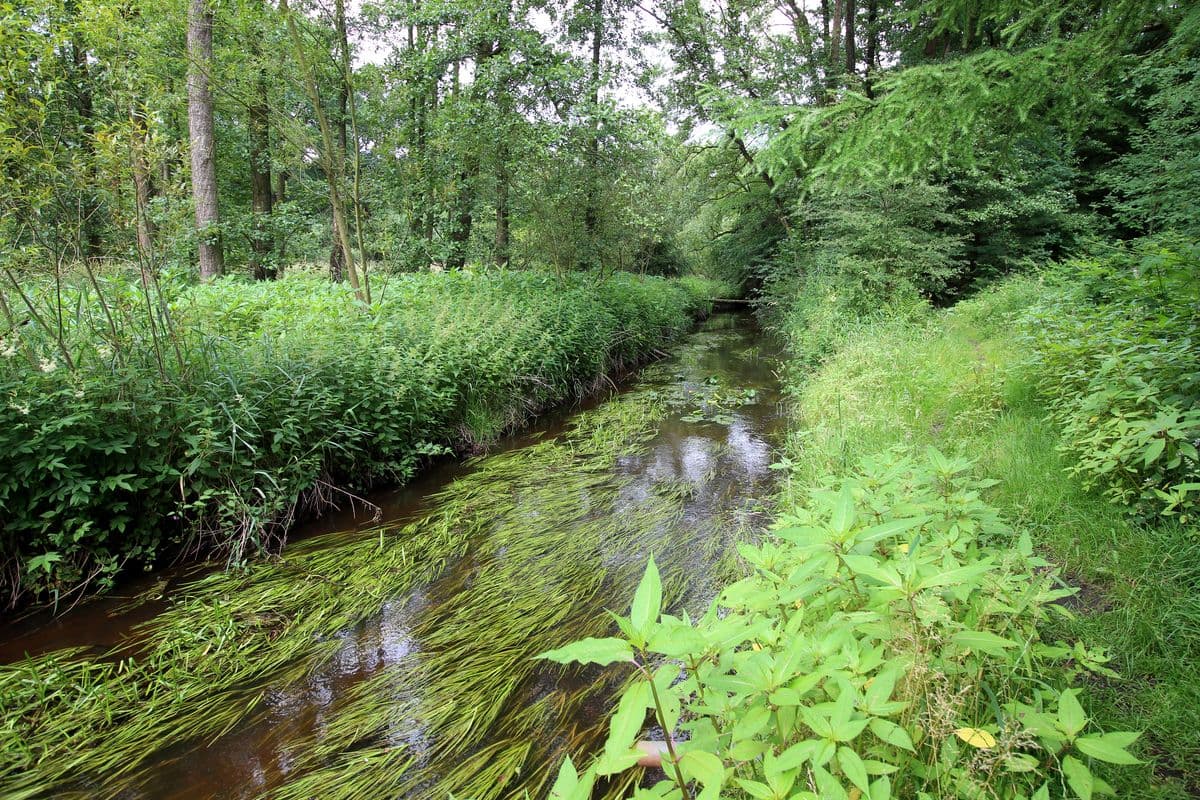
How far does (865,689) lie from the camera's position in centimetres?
139

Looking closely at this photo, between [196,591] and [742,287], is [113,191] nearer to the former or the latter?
[196,591]

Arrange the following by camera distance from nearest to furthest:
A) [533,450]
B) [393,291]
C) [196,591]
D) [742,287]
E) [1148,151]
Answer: [196,591]
[533,450]
[393,291]
[1148,151]
[742,287]

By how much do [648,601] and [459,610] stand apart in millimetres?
2609

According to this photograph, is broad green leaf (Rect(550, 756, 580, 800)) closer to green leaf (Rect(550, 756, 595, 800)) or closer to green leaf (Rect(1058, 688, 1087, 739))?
green leaf (Rect(550, 756, 595, 800))

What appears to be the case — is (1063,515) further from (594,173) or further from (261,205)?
(261,205)

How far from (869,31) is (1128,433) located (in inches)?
659

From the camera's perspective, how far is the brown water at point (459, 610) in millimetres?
2279

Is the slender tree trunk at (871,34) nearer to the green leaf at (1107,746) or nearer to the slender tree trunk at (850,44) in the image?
the slender tree trunk at (850,44)

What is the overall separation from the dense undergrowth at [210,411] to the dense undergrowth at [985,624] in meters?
3.32

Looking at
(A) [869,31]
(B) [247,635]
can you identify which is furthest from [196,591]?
(A) [869,31]

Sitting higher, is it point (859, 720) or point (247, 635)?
point (859, 720)

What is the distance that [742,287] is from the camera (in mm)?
20984

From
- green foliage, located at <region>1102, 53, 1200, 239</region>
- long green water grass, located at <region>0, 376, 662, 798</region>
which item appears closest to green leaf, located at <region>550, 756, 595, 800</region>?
long green water grass, located at <region>0, 376, 662, 798</region>

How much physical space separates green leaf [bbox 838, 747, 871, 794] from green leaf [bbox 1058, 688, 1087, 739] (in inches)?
18.9
